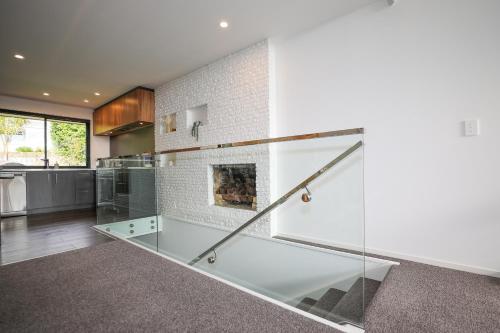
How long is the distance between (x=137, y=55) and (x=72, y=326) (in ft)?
11.5

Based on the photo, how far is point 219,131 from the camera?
13.0 feet

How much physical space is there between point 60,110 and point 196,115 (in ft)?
12.9

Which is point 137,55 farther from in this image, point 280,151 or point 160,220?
point 280,151

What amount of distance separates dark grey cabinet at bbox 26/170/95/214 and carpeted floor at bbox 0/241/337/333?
377 centimetres

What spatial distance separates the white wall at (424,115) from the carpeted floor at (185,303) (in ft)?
1.18

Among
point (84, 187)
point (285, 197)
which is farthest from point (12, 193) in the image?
point (285, 197)

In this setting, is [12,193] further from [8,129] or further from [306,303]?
[306,303]

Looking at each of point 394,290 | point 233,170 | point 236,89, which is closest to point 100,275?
point 233,170

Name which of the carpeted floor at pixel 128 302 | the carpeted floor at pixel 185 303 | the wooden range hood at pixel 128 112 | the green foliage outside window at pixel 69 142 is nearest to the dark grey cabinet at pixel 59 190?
the green foliage outside window at pixel 69 142

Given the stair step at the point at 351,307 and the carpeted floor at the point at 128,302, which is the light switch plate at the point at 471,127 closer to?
the stair step at the point at 351,307

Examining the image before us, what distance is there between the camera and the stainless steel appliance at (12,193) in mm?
4875

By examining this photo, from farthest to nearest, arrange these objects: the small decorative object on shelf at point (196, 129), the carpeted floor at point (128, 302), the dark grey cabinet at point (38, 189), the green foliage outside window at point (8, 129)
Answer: the green foliage outside window at point (8, 129) < the dark grey cabinet at point (38, 189) < the small decorative object on shelf at point (196, 129) < the carpeted floor at point (128, 302)

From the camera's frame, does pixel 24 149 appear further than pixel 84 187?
No

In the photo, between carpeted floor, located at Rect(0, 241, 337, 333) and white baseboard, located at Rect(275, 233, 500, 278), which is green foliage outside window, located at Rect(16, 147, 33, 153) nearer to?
carpeted floor, located at Rect(0, 241, 337, 333)
